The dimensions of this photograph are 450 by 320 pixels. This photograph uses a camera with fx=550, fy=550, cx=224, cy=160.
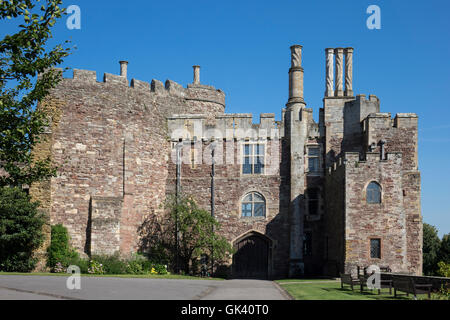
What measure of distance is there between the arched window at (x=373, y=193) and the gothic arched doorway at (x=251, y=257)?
26.5 ft

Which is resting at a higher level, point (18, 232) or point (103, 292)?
point (18, 232)

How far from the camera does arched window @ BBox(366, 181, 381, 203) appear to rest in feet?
89.7

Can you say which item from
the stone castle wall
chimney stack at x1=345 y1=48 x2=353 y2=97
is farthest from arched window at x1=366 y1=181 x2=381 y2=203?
the stone castle wall

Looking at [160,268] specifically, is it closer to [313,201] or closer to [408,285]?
[313,201]

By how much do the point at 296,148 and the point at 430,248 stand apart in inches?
759

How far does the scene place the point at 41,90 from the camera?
16.7m

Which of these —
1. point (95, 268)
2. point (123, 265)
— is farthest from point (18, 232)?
point (123, 265)

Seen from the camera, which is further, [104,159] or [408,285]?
[104,159]

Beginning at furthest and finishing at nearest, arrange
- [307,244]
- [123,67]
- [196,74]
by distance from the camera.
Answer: [196,74]
[123,67]
[307,244]

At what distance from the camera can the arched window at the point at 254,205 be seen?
33125 mm

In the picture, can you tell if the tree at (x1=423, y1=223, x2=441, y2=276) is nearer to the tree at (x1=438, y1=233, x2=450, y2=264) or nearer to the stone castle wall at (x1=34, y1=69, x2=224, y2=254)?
the tree at (x1=438, y1=233, x2=450, y2=264)

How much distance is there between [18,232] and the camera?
26.1m

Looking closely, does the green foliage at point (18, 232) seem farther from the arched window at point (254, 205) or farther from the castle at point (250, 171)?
the arched window at point (254, 205)
